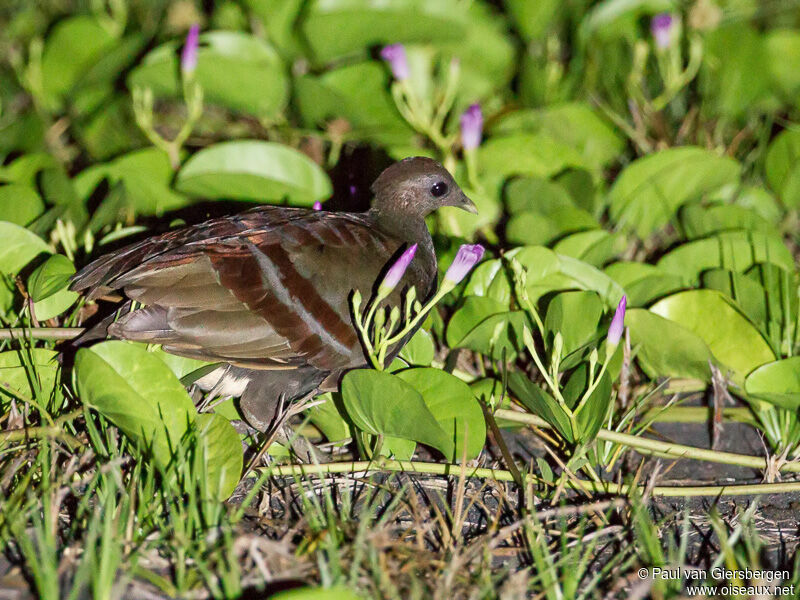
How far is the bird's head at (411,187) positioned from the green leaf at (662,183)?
1059 mm

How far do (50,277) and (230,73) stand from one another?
1652mm

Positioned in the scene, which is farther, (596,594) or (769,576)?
(769,576)

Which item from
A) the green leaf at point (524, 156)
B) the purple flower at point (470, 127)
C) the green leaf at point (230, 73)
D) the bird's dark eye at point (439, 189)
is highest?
the green leaf at point (230, 73)

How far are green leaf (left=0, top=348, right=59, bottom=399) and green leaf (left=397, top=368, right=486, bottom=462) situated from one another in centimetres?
90

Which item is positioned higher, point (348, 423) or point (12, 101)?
point (12, 101)

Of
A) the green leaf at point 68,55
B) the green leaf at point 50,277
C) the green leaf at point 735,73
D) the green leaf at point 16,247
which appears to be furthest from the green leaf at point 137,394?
the green leaf at point 735,73

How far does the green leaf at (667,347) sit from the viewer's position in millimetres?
2459

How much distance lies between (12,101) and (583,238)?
3204 millimetres

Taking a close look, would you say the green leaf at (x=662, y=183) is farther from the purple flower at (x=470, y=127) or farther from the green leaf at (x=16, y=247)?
the green leaf at (x=16, y=247)

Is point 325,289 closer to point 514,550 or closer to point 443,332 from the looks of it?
point 443,332

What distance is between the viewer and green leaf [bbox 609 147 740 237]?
3.37 metres

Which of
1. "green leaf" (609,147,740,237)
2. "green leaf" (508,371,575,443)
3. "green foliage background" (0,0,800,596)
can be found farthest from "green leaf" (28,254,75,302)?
"green leaf" (609,147,740,237)

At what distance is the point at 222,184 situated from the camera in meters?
3.10

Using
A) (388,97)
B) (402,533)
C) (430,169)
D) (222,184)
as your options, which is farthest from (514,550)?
(388,97)
